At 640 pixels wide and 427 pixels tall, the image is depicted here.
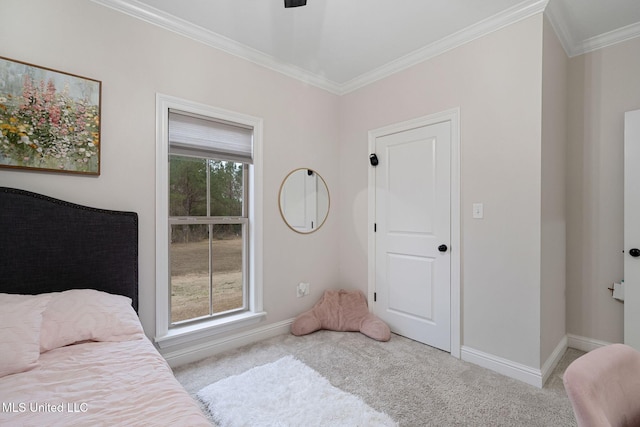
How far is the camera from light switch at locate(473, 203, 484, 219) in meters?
2.37

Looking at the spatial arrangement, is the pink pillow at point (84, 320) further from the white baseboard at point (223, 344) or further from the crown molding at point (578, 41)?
the crown molding at point (578, 41)

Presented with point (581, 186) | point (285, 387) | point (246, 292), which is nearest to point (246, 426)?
point (285, 387)

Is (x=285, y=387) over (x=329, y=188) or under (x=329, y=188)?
under

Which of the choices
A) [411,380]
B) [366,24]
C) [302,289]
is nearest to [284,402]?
[411,380]

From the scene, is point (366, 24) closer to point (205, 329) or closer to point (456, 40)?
point (456, 40)

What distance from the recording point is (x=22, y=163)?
1741mm

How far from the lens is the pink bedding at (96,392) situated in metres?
0.93

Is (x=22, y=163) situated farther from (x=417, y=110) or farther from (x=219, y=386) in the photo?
(x=417, y=110)

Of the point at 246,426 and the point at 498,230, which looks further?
the point at 498,230

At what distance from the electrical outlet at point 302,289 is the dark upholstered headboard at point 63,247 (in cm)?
150

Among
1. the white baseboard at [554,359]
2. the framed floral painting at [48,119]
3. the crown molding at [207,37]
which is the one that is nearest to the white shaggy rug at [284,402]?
the white baseboard at [554,359]

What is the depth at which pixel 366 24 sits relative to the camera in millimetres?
2352

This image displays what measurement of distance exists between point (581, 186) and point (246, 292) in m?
3.21

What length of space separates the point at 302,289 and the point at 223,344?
3.03 feet
